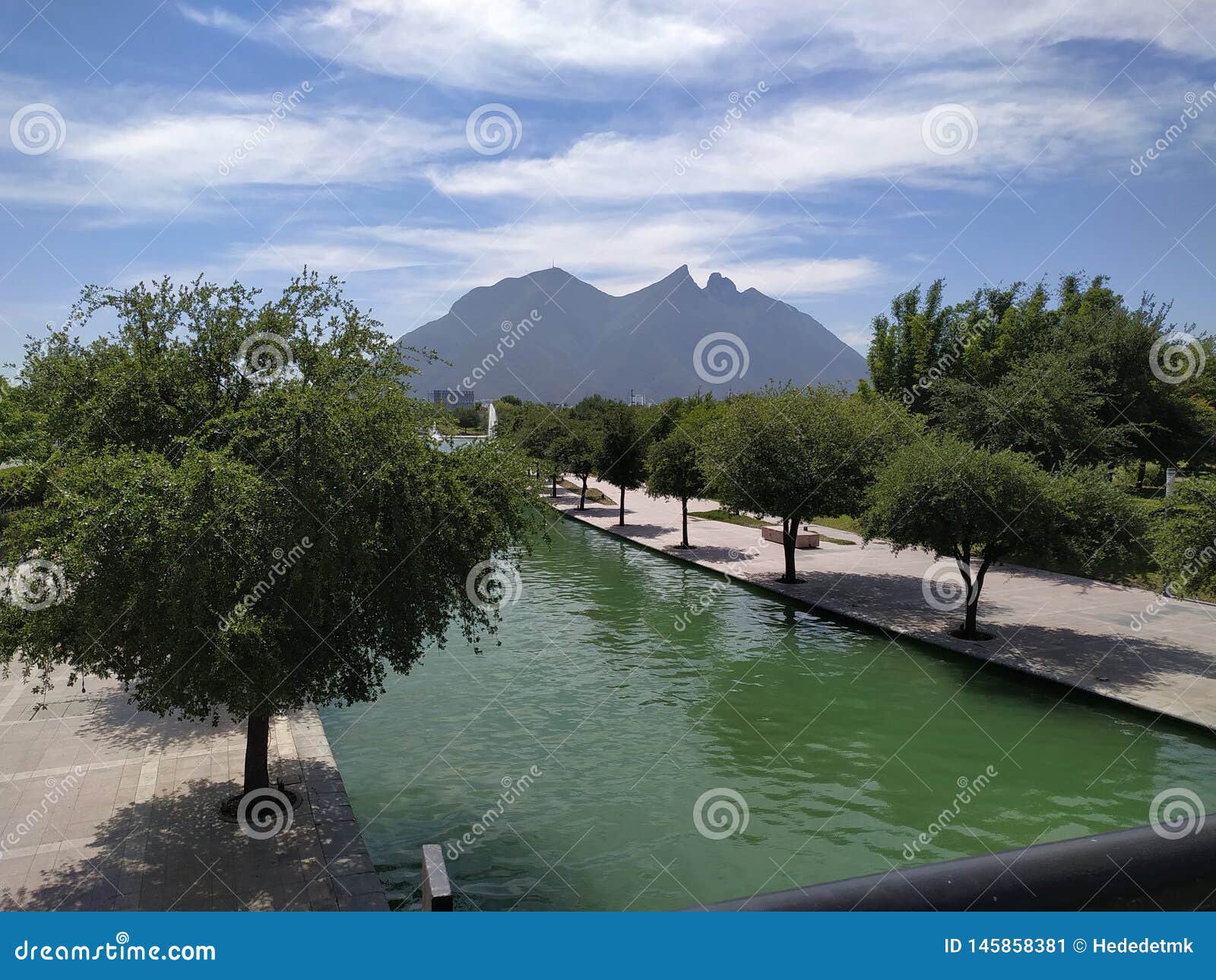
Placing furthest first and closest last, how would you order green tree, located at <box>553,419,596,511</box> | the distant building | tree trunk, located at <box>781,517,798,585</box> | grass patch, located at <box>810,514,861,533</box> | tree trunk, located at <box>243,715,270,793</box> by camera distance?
green tree, located at <box>553,419,596,511</box> → grass patch, located at <box>810,514,861,533</box> → tree trunk, located at <box>781,517,798,585</box> → the distant building → tree trunk, located at <box>243,715,270,793</box>

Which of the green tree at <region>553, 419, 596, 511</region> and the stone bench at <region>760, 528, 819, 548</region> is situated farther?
the green tree at <region>553, 419, 596, 511</region>

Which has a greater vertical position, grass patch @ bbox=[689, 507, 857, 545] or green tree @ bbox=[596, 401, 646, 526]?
green tree @ bbox=[596, 401, 646, 526]

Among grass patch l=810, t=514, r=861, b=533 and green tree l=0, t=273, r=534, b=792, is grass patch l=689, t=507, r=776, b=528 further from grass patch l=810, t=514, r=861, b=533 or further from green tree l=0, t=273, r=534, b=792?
green tree l=0, t=273, r=534, b=792

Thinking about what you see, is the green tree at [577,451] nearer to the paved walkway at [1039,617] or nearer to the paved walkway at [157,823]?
the paved walkway at [1039,617]

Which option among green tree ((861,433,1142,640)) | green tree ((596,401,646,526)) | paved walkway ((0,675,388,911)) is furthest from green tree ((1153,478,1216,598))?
green tree ((596,401,646,526))

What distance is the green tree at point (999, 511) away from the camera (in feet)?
61.8

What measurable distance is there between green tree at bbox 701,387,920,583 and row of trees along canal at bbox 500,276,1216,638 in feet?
0.19

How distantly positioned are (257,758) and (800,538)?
27.1 metres

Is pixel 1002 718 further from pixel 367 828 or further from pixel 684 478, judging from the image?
pixel 684 478

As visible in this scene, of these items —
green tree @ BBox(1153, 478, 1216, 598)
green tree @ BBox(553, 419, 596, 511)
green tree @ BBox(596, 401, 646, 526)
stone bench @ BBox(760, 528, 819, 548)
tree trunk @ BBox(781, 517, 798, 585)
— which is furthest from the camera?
green tree @ BBox(553, 419, 596, 511)

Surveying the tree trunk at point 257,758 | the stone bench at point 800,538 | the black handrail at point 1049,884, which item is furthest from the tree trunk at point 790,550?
the black handrail at point 1049,884

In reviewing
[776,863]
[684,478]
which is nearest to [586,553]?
[684,478]

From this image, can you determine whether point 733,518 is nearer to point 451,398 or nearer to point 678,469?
point 678,469

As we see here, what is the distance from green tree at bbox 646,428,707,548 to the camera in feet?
115
